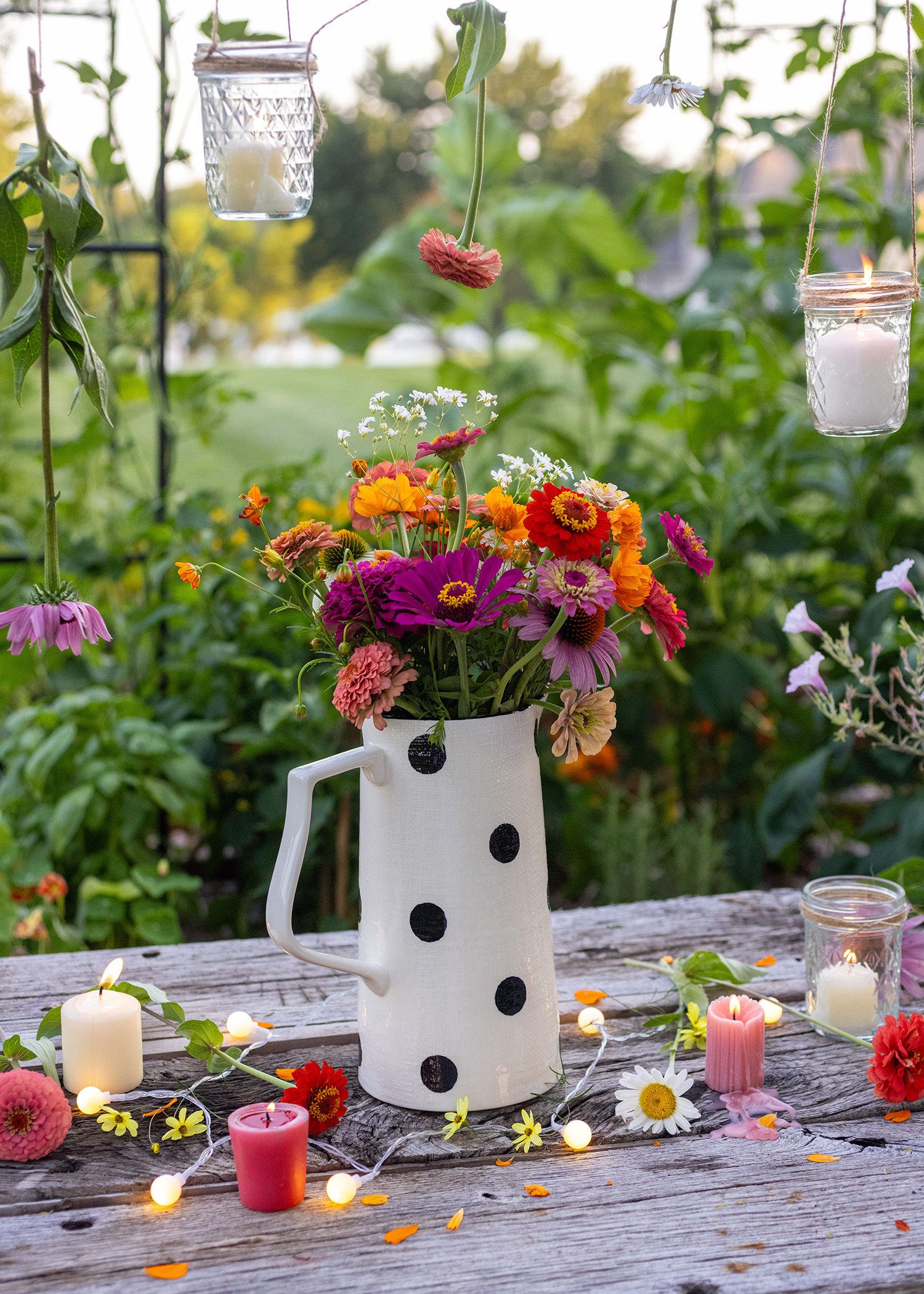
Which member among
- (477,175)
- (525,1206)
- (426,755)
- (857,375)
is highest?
(477,175)

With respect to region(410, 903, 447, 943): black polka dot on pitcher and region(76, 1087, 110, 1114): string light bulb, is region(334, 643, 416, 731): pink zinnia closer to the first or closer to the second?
region(410, 903, 447, 943): black polka dot on pitcher

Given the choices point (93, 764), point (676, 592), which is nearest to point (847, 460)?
point (676, 592)

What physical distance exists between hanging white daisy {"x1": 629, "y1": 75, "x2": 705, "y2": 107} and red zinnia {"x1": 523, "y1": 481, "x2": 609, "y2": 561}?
24 cm

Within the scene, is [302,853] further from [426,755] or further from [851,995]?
[851,995]

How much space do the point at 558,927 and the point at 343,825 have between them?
0.56 metres

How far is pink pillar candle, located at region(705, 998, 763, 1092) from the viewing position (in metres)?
0.77

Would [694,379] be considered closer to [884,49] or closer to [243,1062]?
[884,49]

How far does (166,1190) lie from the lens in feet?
2.17

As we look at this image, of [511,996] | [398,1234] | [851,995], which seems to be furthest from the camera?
[851,995]

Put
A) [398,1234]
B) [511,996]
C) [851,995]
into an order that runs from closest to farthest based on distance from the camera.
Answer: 1. [398,1234]
2. [511,996]
3. [851,995]

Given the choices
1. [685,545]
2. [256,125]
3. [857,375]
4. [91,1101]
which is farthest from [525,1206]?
[256,125]

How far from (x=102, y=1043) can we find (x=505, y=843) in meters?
0.30

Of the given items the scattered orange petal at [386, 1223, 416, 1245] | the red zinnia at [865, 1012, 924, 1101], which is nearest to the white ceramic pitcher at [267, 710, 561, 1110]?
the scattered orange petal at [386, 1223, 416, 1245]

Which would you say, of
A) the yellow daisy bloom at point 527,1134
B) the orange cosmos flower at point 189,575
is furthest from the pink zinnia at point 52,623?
the yellow daisy bloom at point 527,1134
